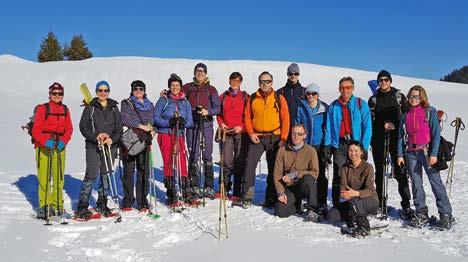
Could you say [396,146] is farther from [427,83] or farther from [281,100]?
[427,83]

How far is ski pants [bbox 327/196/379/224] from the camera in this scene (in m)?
5.80

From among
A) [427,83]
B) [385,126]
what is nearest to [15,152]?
[385,126]

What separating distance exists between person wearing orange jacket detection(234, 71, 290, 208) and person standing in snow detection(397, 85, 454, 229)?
1.86 meters

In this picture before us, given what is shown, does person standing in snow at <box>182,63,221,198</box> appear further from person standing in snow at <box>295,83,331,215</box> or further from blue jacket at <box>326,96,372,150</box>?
blue jacket at <box>326,96,372,150</box>

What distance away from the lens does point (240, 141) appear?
300 inches

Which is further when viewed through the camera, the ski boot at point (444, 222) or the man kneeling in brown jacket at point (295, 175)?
the man kneeling in brown jacket at point (295, 175)

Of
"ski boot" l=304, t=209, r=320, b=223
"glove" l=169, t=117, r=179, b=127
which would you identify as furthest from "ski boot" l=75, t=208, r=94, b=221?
"ski boot" l=304, t=209, r=320, b=223

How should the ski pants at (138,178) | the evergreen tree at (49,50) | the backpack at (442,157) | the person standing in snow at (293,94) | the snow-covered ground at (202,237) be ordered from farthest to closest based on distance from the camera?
the evergreen tree at (49,50) < the person standing in snow at (293,94) < the ski pants at (138,178) < the backpack at (442,157) < the snow-covered ground at (202,237)

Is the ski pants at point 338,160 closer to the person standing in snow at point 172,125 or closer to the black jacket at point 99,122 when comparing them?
the person standing in snow at point 172,125

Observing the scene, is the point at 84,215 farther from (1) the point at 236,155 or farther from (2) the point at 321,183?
(2) the point at 321,183

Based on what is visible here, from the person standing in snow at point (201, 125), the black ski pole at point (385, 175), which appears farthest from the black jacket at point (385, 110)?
the person standing in snow at point (201, 125)

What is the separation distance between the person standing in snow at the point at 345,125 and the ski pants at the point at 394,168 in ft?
1.85

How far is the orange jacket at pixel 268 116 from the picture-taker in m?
7.07

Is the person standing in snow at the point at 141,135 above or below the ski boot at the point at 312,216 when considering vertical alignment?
above
